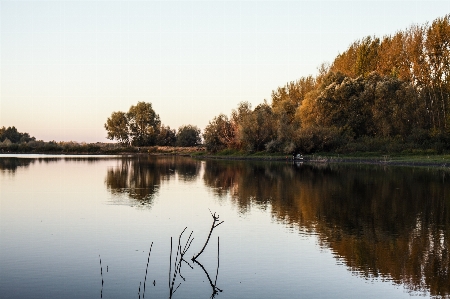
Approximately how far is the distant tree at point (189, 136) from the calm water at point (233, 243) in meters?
97.0

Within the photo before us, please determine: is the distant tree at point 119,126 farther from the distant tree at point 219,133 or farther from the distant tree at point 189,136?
the distant tree at point 219,133

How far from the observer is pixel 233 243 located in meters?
18.2

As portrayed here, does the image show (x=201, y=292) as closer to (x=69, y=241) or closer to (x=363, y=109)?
(x=69, y=241)

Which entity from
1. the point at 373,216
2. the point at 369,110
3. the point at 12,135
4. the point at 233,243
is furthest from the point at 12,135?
the point at 233,243

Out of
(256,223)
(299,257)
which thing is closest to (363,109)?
(256,223)

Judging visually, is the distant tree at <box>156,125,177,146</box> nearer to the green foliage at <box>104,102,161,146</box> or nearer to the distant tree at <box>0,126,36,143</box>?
the green foliage at <box>104,102,161,146</box>

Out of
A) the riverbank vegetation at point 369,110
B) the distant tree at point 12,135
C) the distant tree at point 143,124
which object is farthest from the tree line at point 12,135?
the riverbank vegetation at point 369,110

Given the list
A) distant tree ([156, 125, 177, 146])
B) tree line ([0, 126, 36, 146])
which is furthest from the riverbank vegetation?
tree line ([0, 126, 36, 146])

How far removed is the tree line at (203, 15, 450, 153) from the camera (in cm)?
7000

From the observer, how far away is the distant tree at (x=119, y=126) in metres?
139

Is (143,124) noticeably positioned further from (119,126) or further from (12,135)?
(12,135)

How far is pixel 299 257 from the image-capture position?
16031 millimetres

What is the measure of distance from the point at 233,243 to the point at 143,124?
12265cm

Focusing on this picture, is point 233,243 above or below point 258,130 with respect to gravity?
below
